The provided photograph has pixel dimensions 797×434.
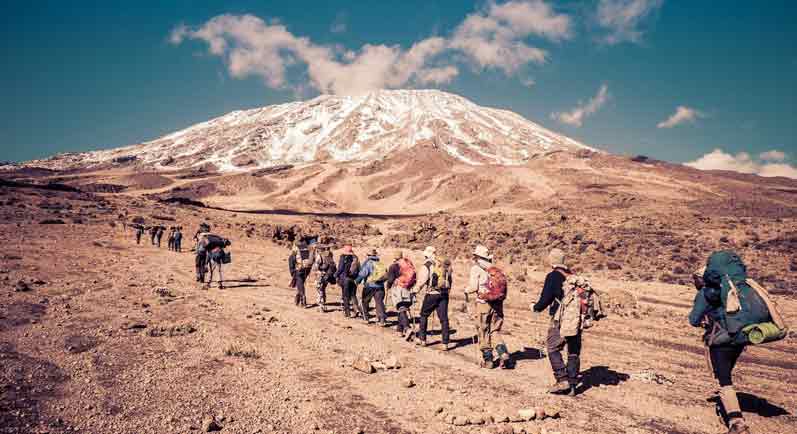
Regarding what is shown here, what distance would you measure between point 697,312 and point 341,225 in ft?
145

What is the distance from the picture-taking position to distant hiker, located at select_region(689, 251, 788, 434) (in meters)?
5.14

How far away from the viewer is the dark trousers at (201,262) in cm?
1499

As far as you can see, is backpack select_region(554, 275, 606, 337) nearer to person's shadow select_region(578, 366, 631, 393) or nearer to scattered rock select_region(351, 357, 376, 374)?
person's shadow select_region(578, 366, 631, 393)

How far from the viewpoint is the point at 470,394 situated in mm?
6676

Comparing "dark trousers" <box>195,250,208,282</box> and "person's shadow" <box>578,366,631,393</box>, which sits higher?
"dark trousers" <box>195,250,208,282</box>

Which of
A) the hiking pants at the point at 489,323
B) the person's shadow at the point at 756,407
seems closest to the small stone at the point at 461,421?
the hiking pants at the point at 489,323

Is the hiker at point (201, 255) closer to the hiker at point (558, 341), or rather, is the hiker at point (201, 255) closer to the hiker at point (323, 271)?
the hiker at point (323, 271)

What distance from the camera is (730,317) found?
17.2 feet

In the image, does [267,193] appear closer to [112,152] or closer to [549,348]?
[549,348]

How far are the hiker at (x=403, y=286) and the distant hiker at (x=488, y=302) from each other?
7.27 ft

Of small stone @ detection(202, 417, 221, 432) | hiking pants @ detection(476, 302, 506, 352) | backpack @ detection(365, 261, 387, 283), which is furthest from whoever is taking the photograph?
backpack @ detection(365, 261, 387, 283)

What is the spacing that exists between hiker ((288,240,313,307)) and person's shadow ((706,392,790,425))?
390 inches

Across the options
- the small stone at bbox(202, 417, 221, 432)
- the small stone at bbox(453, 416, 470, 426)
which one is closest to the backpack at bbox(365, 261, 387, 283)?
the small stone at bbox(453, 416, 470, 426)

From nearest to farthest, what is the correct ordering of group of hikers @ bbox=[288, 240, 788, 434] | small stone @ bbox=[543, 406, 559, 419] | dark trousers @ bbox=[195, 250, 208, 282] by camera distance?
group of hikers @ bbox=[288, 240, 788, 434], small stone @ bbox=[543, 406, 559, 419], dark trousers @ bbox=[195, 250, 208, 282]
